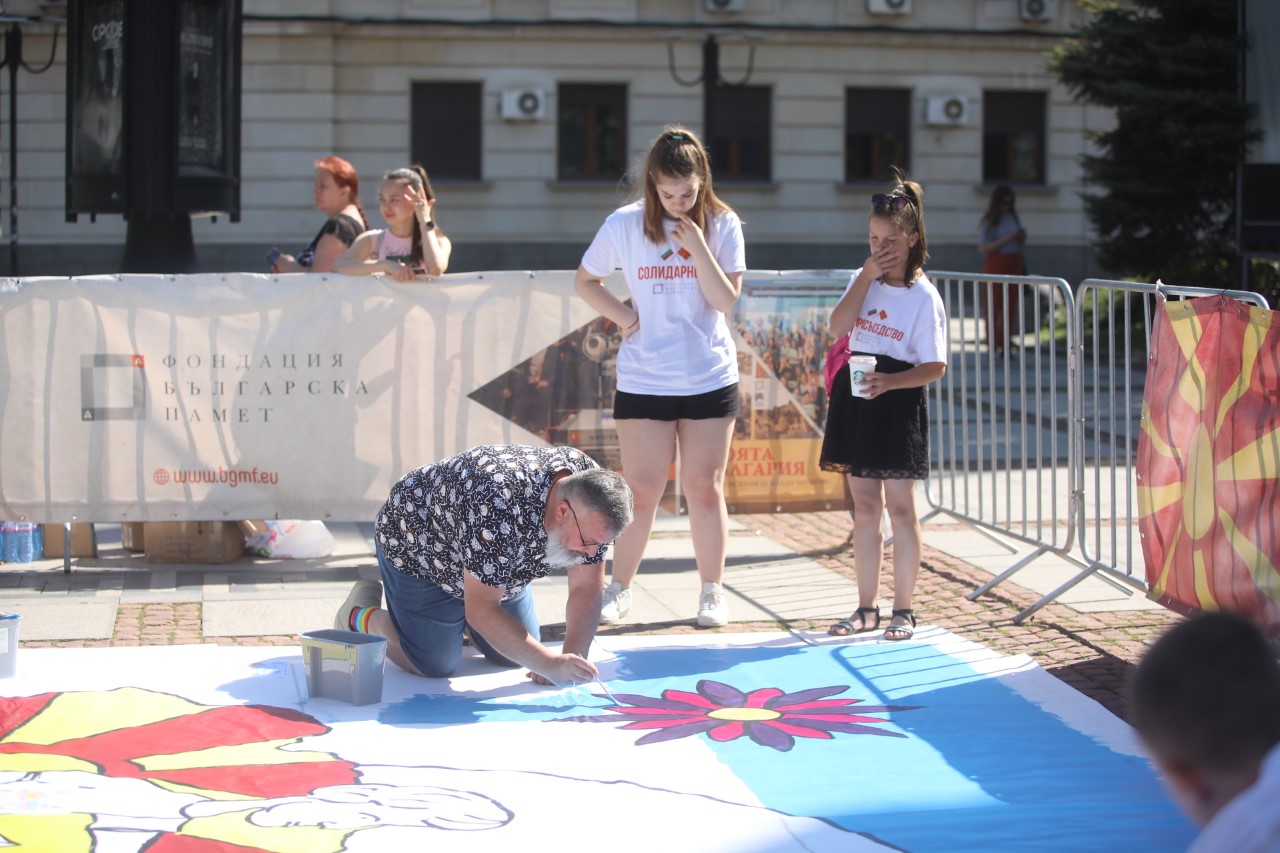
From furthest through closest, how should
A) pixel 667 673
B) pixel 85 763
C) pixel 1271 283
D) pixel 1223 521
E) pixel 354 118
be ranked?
pixel 354 118, pixel 1271 283, pixel 667 673, pixel 1223 521, pixel 85 763

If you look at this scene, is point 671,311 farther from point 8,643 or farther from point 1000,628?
point 8,643

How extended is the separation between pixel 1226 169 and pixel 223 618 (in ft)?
53.2

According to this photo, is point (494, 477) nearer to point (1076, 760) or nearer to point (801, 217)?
point (1076, 760)

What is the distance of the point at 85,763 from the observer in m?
4.49

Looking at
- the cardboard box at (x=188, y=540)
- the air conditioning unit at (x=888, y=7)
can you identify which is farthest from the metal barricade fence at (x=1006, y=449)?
the air conditioning unit at (x=888, y=7)

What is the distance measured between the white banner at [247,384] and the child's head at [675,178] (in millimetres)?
1412

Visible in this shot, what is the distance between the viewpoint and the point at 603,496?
4430 mm

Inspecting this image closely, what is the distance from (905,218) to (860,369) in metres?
0.61

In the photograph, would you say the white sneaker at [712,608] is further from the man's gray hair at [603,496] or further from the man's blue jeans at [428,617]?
Answer: the man's gray hair at [603,496]

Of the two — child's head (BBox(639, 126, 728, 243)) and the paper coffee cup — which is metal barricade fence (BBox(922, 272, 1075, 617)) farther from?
child's head (BBox(639, 126, 728, 243))

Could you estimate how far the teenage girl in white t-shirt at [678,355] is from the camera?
620cm

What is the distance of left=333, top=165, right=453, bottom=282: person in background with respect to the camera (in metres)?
7.46

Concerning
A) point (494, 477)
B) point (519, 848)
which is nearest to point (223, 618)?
point (494, 477)

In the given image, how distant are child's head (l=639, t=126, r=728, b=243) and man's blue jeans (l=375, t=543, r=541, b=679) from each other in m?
1.66
